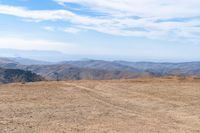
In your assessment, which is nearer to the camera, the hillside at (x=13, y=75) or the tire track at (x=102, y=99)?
the tire track at (x=102, y=99)

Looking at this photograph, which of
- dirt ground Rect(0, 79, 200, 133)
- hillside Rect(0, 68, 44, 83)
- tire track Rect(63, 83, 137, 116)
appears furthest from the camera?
hillside Rect(0, 68, 44, 83)

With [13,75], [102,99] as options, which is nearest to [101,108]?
[102,99]

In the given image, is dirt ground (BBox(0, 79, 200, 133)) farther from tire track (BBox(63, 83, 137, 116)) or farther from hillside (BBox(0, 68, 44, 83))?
hillside (BBox(0, 68, 44, 83))

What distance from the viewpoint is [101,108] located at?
2269 centimetres

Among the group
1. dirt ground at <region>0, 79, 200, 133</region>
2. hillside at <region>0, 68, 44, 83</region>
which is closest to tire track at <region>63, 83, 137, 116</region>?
dirt ground at <region>0, 79, 200, 133</region>

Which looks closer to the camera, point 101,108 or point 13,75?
point 101,108

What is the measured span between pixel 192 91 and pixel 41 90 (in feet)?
39.9

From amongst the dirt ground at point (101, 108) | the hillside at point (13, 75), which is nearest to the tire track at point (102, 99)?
the dirt ground at point (101, 108)

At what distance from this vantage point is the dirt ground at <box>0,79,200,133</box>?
57.7 feet

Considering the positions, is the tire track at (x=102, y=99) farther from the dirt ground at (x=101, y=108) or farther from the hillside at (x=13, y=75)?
the hillside at (x=13, y=75)

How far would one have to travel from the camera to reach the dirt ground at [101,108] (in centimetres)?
1759

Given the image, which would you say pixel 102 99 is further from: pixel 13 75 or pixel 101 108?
pixel 13 75

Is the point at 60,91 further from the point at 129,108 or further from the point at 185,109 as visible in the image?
the point at 185,109

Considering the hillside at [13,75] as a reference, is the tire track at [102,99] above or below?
above
